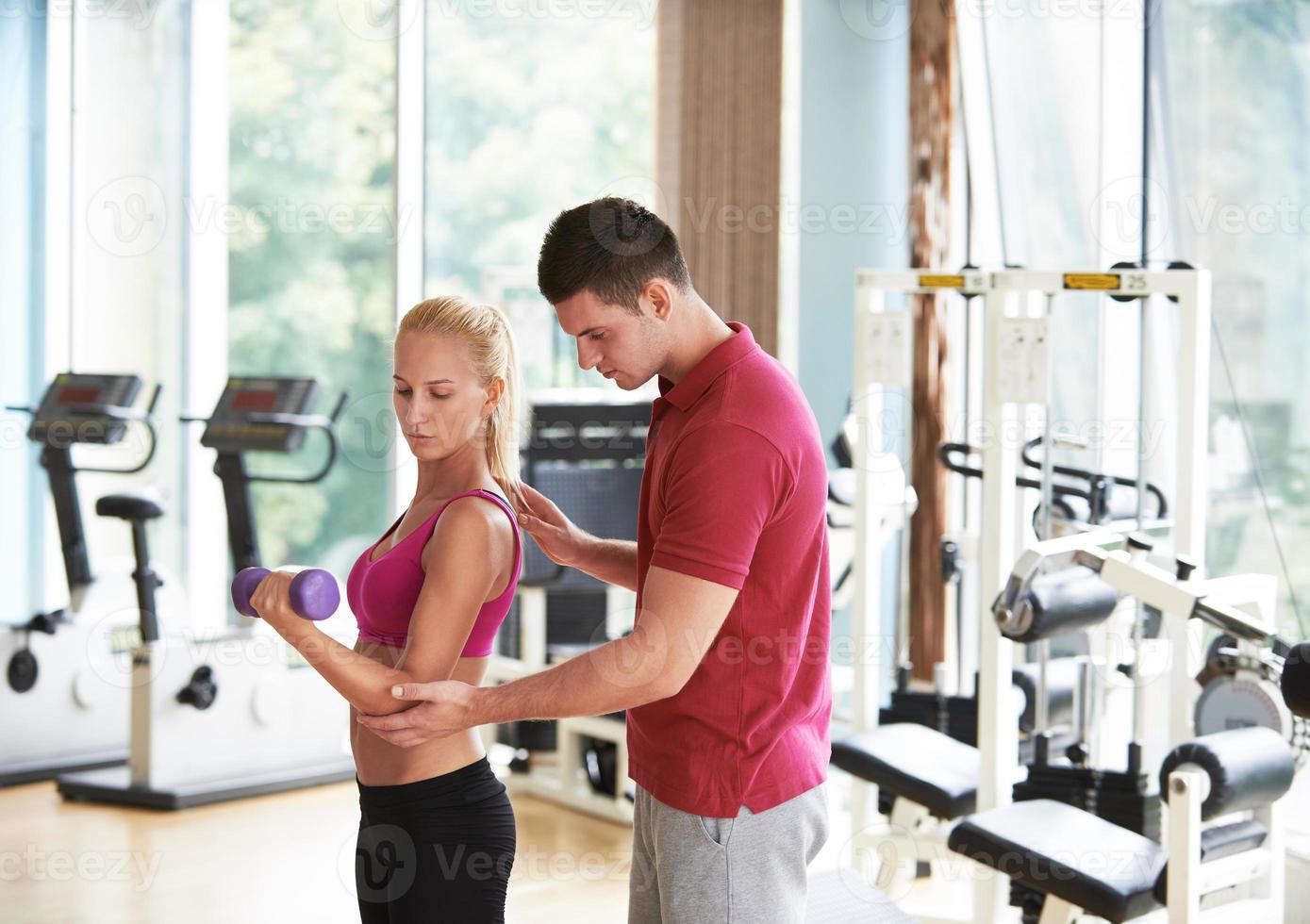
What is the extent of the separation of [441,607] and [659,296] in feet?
1.41

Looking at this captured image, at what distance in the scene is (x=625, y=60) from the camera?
5695 millimetres

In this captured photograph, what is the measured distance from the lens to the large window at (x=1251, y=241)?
3.62 meters

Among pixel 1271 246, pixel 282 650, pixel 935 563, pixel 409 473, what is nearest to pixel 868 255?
pixel 935 563

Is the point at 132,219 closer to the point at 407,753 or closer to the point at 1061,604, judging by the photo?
the point at 1061,604

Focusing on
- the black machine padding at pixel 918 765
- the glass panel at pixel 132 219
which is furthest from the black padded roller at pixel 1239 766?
the glass panel at pixel 132 219

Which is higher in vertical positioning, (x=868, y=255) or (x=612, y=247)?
(x=868, y=255)

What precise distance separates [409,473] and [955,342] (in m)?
2.33

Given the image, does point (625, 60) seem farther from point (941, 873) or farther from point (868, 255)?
point (941, 873)

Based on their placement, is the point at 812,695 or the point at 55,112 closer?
the point at 812,695

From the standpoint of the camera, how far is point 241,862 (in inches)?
149

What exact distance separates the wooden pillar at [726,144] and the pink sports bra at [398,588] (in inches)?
136

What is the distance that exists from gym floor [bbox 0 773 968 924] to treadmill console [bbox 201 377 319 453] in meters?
1.13

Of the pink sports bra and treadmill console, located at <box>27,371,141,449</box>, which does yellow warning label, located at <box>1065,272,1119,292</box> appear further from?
treadmill console, located at <box>27,371,141,449</box>

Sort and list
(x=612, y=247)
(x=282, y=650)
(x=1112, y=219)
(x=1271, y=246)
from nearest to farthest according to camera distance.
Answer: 1. (x=612, y=247)
2. (x=1271, y=246)
3. (x=1112, y=219)
4. (x=282, y=650)
